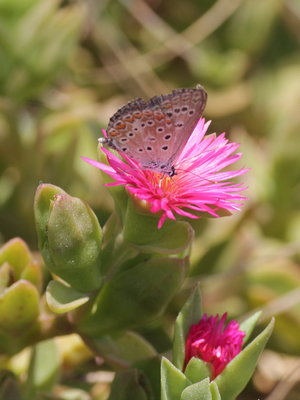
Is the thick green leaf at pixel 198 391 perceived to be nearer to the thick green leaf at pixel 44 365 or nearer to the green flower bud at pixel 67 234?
the green flower bud at pixel 67 234

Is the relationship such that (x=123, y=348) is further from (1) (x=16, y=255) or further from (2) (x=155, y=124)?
(2) (x=155, y=124)

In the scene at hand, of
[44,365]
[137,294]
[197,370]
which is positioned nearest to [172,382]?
[197,370]

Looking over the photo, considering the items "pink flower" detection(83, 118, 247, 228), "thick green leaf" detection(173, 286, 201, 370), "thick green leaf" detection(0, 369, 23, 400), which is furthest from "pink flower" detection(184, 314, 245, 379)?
"thick green leaf" detection(0, 369, 23, 400)

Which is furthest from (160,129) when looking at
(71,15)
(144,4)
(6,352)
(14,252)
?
(144,4)

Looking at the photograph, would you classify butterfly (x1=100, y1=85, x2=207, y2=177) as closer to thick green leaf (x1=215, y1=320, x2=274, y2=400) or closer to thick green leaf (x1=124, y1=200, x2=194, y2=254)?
thick green leaf (x1=124, y1=200, x2=194, y2=254)

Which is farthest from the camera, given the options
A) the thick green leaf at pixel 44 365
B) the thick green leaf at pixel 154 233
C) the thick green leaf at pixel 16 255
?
the thick green leaf at pixel 44 365

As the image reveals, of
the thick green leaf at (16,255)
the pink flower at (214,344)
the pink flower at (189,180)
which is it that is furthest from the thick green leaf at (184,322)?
the thick green leaf at (16,255)

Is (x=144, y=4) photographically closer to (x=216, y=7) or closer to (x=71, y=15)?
(x=216, y=7)
